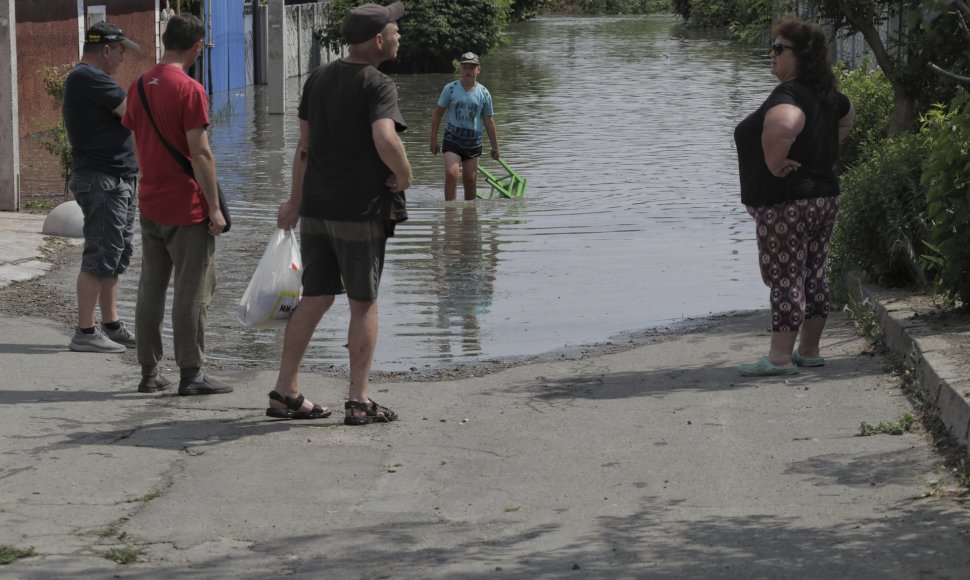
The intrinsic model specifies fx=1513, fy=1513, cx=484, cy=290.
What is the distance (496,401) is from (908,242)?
8.89 feet

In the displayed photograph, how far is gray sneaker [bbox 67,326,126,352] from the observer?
→ 8.32 m

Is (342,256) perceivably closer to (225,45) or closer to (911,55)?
(911,55)

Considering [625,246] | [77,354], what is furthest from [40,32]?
[77,354]

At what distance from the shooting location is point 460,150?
48.3 feet

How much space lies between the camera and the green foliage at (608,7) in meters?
79.6

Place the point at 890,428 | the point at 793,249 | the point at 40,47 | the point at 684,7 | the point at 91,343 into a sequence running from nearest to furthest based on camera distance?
the point at 890,428, the point at 793,249, the point at 91,343, the point at 40,47, the point at 684,7

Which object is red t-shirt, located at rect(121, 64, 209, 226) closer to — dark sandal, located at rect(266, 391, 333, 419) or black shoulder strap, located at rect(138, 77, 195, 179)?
black shoulder strap, located at rect(138, 77, 195, 179)

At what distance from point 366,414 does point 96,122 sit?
8.29 feet

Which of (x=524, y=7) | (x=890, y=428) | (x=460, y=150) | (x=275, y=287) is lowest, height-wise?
(x=890, y=428)

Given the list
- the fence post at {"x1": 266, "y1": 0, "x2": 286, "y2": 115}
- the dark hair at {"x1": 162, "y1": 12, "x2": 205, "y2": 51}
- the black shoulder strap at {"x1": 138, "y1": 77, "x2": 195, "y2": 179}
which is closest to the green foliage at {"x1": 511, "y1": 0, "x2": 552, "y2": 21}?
the fence post at {"x1": 266, "y1": 0, "x2": 286, "y2": 115}

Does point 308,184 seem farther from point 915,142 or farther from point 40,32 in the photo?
point 40,32

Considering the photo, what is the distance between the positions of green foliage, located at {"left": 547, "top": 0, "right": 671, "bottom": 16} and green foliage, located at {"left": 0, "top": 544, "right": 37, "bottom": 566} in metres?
74.1

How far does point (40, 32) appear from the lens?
69.4 feet

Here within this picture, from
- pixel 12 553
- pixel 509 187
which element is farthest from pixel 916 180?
pixel 509 187
